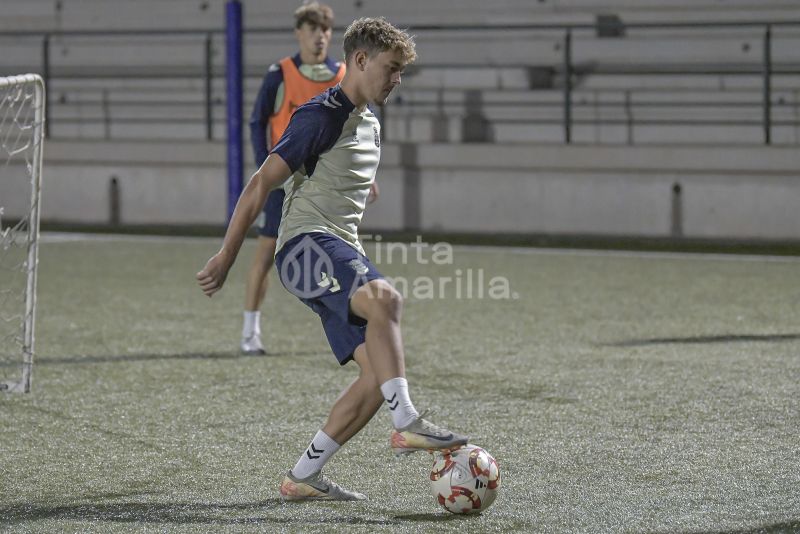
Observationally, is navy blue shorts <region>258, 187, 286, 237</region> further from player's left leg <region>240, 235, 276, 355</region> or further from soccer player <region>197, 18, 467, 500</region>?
soccer player <region>197, 18, 467, 500</region>

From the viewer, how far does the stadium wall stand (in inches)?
504

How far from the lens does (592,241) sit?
12859mm

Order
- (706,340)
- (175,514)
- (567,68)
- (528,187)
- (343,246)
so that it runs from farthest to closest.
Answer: (567,68) → (528,187) → (706,340) → (343,246) → (175,514)

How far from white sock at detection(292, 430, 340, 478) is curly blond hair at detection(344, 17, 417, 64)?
117cm

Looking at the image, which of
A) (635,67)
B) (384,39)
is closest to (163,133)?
(635,67)

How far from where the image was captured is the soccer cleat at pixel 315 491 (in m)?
4.27

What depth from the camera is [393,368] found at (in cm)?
404

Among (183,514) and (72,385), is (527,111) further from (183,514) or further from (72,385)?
(183,514)

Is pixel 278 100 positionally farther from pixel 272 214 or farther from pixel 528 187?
pixel 528 187

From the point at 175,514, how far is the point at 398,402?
739mm

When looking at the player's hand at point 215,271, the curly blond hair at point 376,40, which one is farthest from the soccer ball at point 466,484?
the curly blond hair at point 376,40

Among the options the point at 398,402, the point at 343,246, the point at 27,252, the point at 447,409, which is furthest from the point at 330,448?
the point at 27,252

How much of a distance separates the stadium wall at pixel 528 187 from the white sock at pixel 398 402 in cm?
920

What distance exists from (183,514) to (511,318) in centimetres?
450
